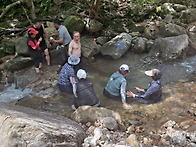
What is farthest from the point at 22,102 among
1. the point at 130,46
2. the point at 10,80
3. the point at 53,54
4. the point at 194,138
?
the point at 130,46

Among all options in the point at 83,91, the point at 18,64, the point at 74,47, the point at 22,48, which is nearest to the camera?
the point at 83,91

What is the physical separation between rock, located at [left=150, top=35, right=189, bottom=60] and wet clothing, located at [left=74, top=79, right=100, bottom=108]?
13.2ft

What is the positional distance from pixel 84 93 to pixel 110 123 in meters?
1.12

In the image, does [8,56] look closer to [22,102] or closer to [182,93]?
[22,102]

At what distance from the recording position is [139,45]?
7.85 metres

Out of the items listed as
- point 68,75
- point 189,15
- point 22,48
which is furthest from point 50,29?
point 189,15

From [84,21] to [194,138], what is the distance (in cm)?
747

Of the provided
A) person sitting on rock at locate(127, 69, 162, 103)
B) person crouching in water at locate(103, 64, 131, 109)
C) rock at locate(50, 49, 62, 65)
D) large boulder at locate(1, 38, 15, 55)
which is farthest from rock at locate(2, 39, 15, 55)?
person sitting on rock at locate(127, 69, 162, 103)

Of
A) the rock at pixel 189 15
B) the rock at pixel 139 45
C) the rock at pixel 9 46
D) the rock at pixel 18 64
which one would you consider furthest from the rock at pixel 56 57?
the rock at pixel 189 15

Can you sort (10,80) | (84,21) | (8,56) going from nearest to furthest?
(10,80), (8,56), (84,21)

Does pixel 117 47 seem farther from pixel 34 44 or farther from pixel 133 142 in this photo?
pixel 133 142

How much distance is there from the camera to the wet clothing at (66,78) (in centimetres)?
520

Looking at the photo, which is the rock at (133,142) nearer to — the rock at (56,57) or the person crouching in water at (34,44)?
the person crouching in water at (34,44)

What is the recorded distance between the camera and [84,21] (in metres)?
9.37
